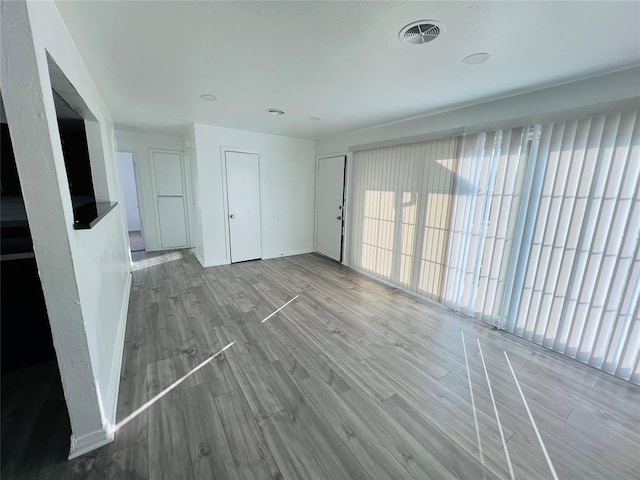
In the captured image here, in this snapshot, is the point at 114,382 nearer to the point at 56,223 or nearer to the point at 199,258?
the point at 56,223

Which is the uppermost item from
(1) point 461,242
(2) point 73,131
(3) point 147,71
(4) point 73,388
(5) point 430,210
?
(3) point 147,71

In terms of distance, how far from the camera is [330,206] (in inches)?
197

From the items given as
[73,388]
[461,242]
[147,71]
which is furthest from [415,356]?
[147,71]

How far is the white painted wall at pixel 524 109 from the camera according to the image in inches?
73.2

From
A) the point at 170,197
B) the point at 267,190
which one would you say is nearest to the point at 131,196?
the point at 170,197

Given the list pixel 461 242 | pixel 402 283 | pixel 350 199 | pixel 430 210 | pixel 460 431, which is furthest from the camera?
pixel 350 199

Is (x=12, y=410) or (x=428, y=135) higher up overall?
(x=428, y=135)

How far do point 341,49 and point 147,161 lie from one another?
485 cm

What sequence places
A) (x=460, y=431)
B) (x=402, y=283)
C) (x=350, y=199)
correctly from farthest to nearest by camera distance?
(x=350, y=199), (x=402, y=283), (x=460, y=431)

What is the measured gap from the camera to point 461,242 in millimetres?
2980

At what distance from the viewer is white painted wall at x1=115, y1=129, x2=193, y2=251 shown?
4820 mm

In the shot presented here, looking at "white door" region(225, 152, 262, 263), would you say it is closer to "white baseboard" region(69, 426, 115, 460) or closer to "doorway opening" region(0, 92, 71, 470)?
"doorway opening" region(0, 92, 71, 470)

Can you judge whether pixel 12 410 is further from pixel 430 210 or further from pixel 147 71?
pixel 430 210

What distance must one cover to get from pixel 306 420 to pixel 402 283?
2523 mm
